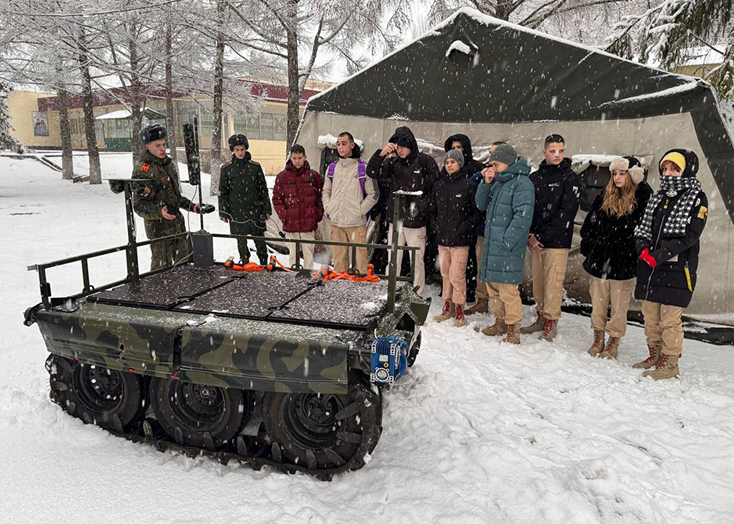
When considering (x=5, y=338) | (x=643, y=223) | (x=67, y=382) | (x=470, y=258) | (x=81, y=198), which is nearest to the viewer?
(x=67, y=382)

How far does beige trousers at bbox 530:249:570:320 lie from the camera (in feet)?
17.4

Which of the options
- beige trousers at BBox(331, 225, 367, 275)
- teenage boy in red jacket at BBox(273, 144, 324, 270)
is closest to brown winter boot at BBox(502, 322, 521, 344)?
beige trousers at BBox(331, 225, 367, 275)

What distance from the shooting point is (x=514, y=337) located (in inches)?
211

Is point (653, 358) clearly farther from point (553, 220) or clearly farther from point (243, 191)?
point (243, 191)

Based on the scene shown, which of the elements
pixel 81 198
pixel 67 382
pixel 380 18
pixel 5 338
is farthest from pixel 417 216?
pixel 81 198

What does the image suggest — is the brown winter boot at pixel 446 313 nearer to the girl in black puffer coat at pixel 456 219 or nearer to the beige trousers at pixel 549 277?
the girl in black puffer coat at pixel 456 219

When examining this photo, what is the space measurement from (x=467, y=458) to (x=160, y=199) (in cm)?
416

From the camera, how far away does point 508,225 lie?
202 inches

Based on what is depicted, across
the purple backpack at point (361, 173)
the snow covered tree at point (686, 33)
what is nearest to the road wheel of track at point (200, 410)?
the purple backpack at point (361, 173)

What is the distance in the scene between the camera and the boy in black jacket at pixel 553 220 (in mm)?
5207

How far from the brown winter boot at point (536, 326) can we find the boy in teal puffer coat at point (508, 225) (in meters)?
0.38

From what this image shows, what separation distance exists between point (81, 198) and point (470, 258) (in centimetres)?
1473

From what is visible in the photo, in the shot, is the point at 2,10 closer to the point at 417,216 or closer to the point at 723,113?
the point at 417,216

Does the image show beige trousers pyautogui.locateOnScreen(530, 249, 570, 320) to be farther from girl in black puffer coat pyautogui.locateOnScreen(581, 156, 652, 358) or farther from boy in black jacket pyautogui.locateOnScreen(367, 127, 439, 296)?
boy in black jacket pyautogui.locateOnScreen(367, 127, 439, 296)
